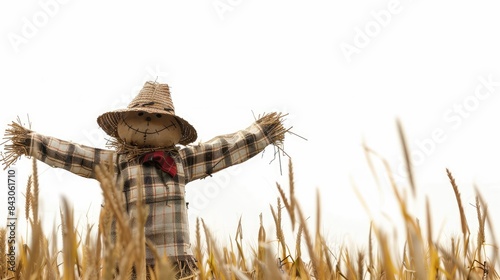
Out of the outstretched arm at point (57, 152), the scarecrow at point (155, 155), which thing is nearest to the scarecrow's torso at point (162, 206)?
the scarecrow at point (155, 155)

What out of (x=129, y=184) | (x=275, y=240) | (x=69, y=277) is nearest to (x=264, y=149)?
(x=129, y=184)

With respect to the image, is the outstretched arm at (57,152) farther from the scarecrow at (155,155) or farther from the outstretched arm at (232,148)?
the outstretched arm at (232,148)

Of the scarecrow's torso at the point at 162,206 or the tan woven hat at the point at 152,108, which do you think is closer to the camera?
the scarecrow's torso at the point at 162,206

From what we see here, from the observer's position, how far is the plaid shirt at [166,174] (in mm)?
2094

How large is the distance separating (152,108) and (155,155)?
0.22 m

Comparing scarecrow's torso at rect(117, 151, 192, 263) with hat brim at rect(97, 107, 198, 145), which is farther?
hat brim at rect(97, 107, 198, 145)

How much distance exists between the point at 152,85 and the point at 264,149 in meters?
0.63

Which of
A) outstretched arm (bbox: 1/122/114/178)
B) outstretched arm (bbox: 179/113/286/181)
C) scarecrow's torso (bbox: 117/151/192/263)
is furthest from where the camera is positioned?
outstretched arm (bbox: 179/113/286/181)

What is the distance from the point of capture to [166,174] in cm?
218

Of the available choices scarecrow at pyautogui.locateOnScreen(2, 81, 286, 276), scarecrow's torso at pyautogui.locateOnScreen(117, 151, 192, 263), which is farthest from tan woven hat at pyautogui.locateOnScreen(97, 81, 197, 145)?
scarecrow's torso at pyautogui.locateOnScreen(117, 151, 192, 263)

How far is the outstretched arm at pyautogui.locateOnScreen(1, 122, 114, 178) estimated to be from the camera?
2229 millimetres

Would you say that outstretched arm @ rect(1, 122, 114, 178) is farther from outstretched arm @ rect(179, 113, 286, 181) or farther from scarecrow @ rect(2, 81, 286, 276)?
outstretched arm @ rect(179, 113, 286, 181)

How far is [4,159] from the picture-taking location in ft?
7.32

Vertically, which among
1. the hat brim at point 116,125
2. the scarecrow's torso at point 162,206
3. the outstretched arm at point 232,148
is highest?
the hat brim at point 116,125
